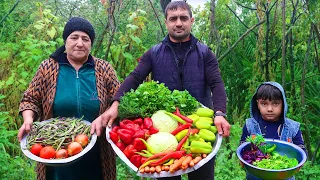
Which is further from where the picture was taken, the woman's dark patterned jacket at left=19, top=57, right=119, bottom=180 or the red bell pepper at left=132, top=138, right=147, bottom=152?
the woman's dark patterned jacket at left=19, top=57, right=119, bottom=180

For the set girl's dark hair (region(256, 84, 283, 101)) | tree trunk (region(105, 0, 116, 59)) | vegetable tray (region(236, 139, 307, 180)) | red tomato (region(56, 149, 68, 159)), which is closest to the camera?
vegetable tray (region(236, 139, 307, 180))

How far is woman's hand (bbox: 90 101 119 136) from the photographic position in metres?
2.92

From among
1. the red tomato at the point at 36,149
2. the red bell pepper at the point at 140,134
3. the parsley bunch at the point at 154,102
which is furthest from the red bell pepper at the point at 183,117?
the red tomato at the point at 36,149

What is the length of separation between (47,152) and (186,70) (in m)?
1.27

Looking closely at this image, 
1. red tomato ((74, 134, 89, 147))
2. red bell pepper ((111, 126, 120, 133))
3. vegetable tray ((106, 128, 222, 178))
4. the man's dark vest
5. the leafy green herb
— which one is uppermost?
the man's dark vest

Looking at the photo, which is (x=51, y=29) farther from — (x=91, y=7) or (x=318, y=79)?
(x=91, y=7)

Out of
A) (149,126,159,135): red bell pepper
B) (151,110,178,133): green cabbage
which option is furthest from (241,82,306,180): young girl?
(149,126,159,135): red bell pepper

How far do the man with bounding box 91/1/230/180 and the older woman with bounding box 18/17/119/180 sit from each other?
201 mm

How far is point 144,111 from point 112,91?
432 millimetres

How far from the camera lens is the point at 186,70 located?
3.14 m

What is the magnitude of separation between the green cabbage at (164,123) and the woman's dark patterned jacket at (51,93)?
55cm

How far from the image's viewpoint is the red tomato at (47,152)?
8.93 ft

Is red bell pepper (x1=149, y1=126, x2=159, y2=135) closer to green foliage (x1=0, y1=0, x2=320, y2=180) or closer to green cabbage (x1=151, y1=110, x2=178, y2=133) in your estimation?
green cabbage (x1=151, y1=110, x2=178, y2=133)

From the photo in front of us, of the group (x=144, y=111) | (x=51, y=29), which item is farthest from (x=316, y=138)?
(x=51, y=29)
